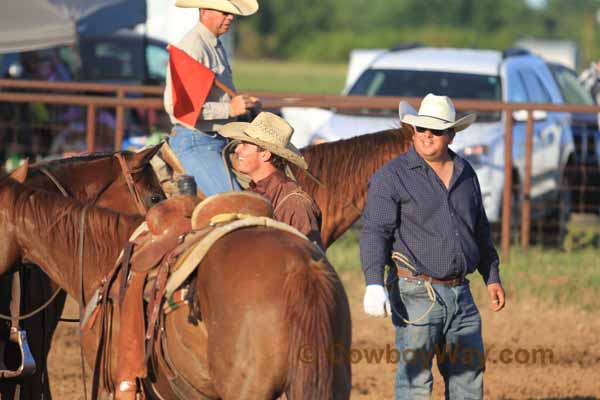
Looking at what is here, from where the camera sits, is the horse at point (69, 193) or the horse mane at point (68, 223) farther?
the horse at point (69, 193)

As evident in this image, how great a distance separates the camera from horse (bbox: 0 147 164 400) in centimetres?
587

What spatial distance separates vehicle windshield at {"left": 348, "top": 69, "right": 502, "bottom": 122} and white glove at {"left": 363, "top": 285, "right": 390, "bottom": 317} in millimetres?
6919

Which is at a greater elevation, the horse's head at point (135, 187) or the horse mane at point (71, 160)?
the horse mane at point (71, 160)

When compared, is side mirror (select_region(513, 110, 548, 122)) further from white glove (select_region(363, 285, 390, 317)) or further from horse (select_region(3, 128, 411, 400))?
white glove (select_region(363, 285, 390, 317))

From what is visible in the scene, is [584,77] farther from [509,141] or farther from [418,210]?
[418,210]

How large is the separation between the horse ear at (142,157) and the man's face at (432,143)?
1788mm

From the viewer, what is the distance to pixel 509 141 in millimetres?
10344

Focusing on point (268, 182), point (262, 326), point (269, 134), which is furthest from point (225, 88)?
point (262, 326)

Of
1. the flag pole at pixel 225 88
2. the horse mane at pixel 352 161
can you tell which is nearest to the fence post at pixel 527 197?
the horse mane at pixel 352 161

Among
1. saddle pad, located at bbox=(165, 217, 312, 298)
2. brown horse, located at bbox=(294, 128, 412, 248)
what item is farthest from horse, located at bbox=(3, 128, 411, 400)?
saddle pad, located at bbox=(165, 217, 312, 298)

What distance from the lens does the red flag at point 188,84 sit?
6.02 m

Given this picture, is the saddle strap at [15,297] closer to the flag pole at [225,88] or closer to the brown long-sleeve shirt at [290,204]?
the flag pole at [225,88]

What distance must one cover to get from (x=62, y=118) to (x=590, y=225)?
6.73 metres

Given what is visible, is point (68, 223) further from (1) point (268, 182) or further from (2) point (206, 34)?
(2) point (206, 34)
